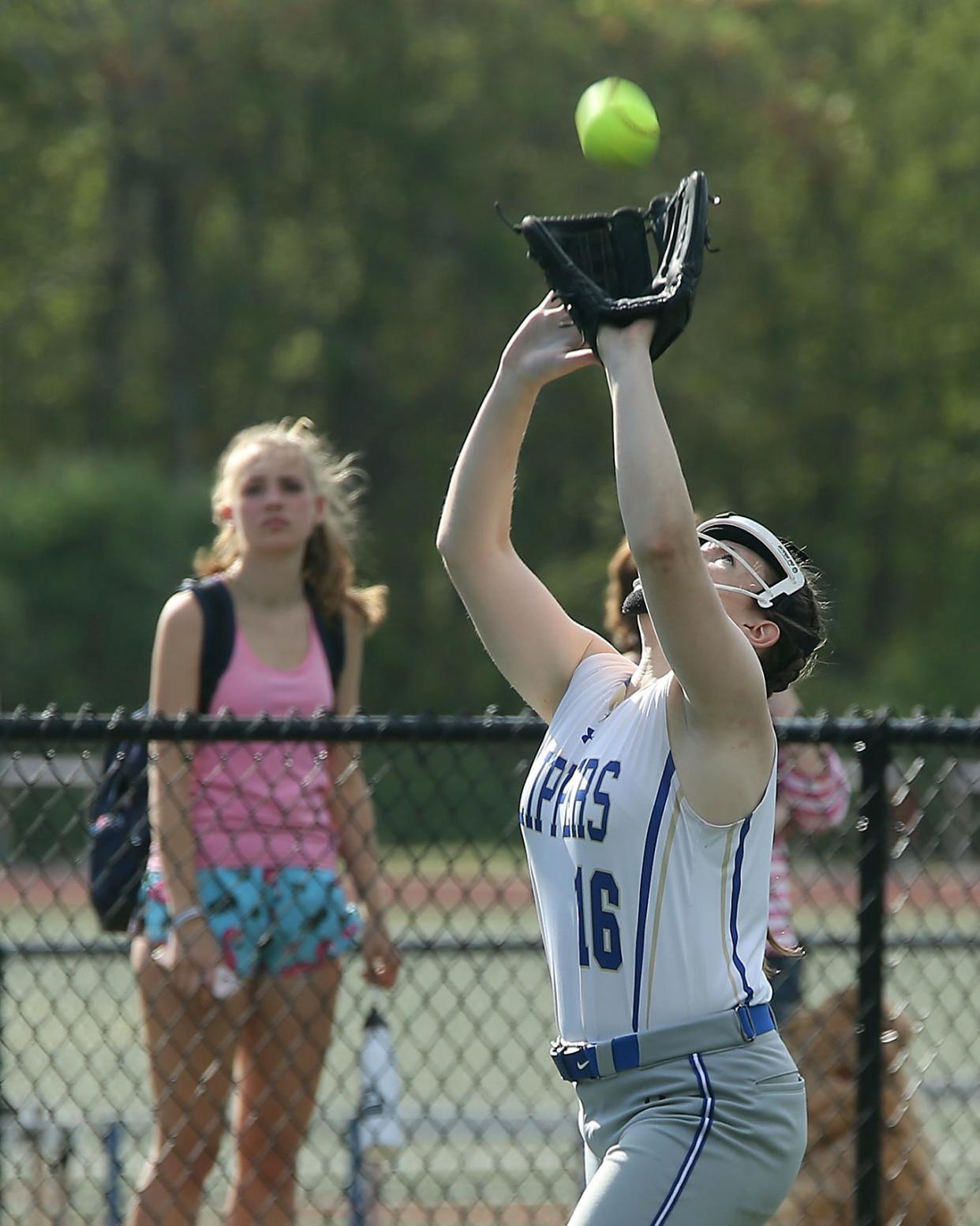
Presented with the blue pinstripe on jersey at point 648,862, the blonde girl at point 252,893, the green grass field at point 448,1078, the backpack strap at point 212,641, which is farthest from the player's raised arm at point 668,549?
the backpack strap at point 212,641

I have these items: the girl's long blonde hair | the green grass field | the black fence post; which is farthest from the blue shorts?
the black fence post

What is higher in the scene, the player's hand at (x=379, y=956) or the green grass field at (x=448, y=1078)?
the green grass field at (x=448, y=1078)

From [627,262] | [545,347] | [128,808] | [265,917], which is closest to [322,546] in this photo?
[128,808]

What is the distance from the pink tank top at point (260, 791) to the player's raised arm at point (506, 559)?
3.62 ft

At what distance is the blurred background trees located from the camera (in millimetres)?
26422

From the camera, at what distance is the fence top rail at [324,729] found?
368 cm

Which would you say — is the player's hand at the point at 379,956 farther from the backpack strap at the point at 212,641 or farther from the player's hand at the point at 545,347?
the player's hand at the point at 545,347

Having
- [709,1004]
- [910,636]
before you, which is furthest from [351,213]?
[709,1004]

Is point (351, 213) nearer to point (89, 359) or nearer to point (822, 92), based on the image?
point (89, 359)

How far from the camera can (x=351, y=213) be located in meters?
28.0

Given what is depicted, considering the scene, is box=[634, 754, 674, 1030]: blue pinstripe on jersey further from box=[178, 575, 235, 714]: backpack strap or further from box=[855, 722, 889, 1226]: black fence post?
box=[178, 575, 235, 714]: backpack strap

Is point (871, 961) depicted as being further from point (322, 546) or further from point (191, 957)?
point (322, 546)

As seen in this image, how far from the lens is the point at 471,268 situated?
26828 millimetres

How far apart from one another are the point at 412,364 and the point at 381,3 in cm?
506
